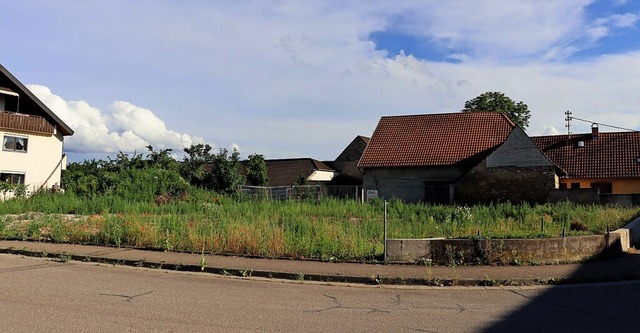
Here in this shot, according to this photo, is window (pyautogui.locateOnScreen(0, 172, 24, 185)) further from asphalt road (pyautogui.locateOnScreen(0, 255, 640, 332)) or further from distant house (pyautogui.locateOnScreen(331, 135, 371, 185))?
distant house (pyautogui.locateOnScreen(331, 135, 371, 185))

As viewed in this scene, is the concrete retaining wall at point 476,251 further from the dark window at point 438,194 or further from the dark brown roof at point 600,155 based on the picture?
the dark brown roof at point 600,155

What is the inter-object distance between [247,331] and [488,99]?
179 ft

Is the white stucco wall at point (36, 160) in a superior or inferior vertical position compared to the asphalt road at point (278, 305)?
superior

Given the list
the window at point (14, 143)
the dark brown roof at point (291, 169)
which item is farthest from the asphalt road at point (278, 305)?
the dark brown roof at point (291, 169)

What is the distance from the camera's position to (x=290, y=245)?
42.9 ft

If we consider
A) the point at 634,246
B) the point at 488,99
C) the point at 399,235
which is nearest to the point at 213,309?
the point at 399,235

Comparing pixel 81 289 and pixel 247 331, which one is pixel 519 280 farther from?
pixel 81 289

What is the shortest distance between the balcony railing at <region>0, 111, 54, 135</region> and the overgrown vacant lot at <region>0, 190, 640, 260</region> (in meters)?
16.9

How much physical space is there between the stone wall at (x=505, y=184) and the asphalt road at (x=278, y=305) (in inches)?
890

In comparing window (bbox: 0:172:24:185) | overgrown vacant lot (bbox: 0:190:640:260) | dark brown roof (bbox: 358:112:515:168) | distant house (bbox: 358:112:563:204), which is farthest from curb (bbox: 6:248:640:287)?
window (bbox: 0:172:24:185)

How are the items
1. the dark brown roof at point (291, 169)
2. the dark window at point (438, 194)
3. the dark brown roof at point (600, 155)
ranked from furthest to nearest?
the dark brown roof at point (291, 169), the dark brown roof at point (600, 155), the dark window at point (438, 194)

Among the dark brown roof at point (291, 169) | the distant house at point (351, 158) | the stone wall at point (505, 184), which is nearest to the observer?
the stone wall at point (505, 184)

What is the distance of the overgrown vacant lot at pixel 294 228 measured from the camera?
43.2ft

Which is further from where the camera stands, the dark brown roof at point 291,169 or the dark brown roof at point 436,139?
the dark brown roof at point 291,169
